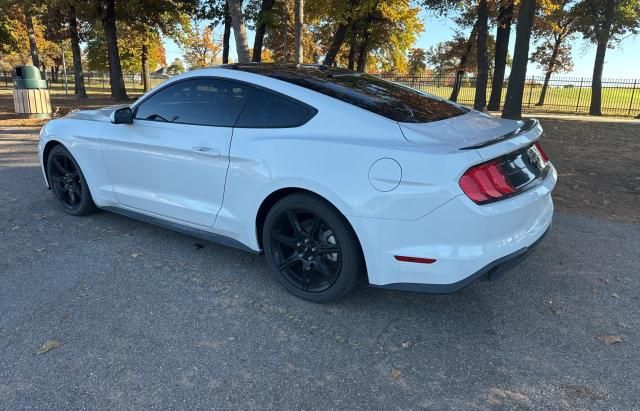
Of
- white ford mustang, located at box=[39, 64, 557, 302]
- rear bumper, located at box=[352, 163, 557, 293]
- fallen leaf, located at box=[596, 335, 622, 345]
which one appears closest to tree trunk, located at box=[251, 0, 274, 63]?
white ford mustang, located at box=[39, 64, 557, 302]

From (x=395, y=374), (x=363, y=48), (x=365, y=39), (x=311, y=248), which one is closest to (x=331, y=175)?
(x=311, y=248)

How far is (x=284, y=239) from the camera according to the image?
3.41 meters

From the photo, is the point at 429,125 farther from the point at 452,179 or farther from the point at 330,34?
the point at 330,34

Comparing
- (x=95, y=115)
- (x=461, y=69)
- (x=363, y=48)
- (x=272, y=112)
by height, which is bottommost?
(x=95, y=115)

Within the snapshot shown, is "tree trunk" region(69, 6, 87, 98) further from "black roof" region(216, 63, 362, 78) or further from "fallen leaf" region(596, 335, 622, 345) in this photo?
"fallen leaf" region(596, 335, 622, 345)

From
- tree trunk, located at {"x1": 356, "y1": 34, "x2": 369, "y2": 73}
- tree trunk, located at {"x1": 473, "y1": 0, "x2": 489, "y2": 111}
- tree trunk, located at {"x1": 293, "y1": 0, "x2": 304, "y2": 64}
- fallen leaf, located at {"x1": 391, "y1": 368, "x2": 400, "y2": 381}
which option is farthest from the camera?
tree trunk, located at {"x1": 356, "y1": 34, "x2": 369, "y2": 73}

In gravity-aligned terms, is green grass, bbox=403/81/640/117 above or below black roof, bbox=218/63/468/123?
below

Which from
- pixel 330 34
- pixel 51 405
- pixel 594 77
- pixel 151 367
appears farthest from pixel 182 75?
pixel 330 34

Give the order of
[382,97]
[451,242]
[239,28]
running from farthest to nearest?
1. [239,28]
2. [382,97]
3. [451,242]

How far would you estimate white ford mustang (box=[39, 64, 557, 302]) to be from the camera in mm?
2773

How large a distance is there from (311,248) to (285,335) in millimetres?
613

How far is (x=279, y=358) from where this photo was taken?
278 centimetres

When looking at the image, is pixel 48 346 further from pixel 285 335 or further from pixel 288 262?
pixel 288 262

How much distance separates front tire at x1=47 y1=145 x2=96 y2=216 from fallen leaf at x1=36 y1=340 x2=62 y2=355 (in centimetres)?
228
